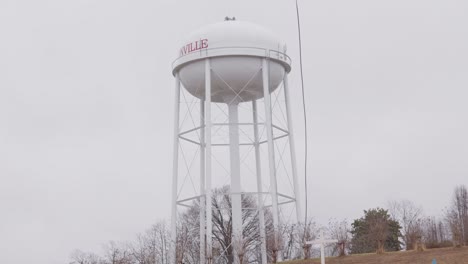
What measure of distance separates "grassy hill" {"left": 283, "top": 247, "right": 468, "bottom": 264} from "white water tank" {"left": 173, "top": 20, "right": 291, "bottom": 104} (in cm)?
825

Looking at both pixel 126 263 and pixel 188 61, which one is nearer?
pixel 188 61

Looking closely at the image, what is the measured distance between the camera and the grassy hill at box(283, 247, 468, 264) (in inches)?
1016

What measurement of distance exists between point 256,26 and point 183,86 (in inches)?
171

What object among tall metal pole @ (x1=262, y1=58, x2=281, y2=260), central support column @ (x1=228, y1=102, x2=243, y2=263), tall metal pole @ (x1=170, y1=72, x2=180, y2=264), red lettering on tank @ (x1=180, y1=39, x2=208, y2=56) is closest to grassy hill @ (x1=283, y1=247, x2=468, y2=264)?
tall metal pole @ (x1=262, y1=58, x2=281, y2=260)

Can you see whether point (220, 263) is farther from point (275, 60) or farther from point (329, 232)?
point (275, 60)

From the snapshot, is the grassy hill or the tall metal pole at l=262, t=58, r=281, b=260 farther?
the tall metal pole at l=262, t=58, r=281, b=260

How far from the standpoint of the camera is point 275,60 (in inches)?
1291

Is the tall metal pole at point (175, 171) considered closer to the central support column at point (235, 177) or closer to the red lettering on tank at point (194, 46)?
the red lettering on tank at point (194, 46)

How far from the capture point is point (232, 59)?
31891 mm

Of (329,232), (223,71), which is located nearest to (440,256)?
(329,232)

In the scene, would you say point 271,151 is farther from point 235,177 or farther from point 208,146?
point 235,177

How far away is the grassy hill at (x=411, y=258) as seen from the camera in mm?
25803

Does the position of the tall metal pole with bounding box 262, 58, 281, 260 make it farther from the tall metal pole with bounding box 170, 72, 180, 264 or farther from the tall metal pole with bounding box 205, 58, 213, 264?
the tall metal pole with bounding box 170, 72, 180, 264

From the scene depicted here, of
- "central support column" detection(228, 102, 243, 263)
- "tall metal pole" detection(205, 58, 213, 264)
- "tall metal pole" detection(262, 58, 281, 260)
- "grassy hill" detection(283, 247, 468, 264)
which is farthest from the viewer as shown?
"central support column" detection(228, 102, 243, 263)
